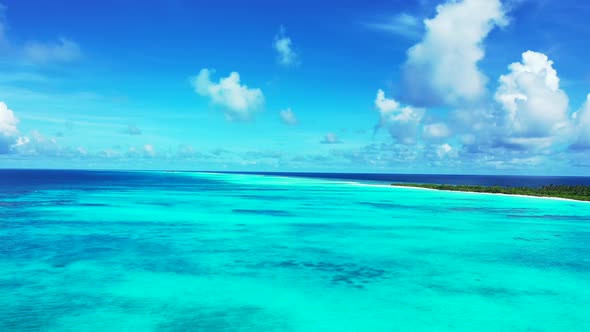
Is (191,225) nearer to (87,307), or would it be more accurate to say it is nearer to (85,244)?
(85,244)

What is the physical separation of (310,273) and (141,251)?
880cm

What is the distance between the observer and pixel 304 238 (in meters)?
26.4

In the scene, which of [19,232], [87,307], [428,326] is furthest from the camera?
[19,232]

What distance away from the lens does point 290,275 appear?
1772 centimetres

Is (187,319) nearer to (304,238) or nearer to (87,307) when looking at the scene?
(87,307)

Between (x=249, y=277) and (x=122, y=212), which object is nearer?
(x=249, y=277)

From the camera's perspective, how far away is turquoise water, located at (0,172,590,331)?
42.5 ft

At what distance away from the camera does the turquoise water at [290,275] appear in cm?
1296

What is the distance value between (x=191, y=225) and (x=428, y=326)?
2119 centimetres

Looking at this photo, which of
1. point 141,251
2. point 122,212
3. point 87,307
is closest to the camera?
point 87,307

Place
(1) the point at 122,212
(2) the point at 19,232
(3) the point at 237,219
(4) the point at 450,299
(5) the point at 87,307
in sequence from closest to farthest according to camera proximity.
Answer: (5) the point at 87,307 → (4) the point at 450,299 → (2) the point at 19,232 → (3) the point at 237,219 → (1) the point at 122,212

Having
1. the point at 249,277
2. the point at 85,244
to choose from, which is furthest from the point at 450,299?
the point at 85,244

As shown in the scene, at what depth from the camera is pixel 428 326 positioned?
1264cm

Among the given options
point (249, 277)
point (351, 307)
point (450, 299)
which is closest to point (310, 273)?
point (249, 277)
